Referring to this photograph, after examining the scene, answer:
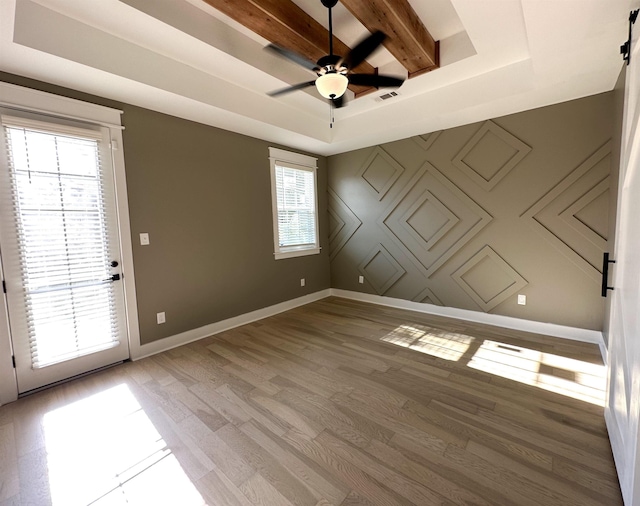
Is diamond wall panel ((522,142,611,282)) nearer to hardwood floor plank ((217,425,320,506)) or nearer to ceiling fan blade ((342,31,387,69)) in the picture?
ceiling fan blade ((342,31,387,69))

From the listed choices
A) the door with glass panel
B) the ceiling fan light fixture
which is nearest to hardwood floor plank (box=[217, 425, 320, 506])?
the door with glass panel

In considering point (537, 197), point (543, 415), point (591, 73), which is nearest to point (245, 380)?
point (543, 415)

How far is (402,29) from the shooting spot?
2295 mm

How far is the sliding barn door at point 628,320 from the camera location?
3.90 ft

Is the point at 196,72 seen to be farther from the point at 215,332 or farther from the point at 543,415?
the point at 543,415

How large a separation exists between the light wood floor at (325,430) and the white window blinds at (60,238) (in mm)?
464

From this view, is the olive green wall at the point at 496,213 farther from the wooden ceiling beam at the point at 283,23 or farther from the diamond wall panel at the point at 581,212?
the wooden ceiling beam at the point at 283,23

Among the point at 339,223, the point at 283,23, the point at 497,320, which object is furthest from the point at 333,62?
the point at 497,320

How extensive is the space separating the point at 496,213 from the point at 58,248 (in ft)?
15.2

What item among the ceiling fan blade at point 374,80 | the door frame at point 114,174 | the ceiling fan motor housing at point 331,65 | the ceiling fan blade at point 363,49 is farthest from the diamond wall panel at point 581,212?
the door frame at point 114,174

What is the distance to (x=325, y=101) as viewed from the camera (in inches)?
143

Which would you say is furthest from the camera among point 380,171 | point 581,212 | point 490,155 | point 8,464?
point 380,171

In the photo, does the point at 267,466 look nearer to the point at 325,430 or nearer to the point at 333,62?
the point at 325,430

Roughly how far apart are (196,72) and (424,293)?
392cm
